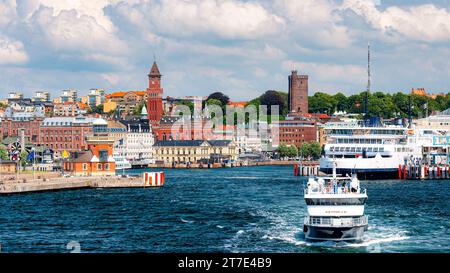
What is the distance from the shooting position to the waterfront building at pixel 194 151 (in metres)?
192

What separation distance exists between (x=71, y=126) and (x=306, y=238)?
15531 cm

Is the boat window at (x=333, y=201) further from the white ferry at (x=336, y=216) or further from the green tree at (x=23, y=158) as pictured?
A: the green tree at (x=23, y=158)

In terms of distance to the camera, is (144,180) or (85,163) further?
(85,163)

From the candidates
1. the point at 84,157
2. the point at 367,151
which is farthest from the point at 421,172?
the point at 84,157

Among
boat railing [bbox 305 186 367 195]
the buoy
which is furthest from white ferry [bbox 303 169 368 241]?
the buoy

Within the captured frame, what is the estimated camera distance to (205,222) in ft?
166

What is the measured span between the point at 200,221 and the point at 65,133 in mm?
143063

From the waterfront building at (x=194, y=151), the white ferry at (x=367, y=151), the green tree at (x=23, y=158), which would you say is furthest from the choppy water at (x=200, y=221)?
the waterfront building at (x=194, y=151)

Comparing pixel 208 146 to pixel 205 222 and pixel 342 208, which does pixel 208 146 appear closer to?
pixel 205 222

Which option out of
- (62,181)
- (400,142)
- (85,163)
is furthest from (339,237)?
(400,142)

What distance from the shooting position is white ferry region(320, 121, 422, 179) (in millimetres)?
104375

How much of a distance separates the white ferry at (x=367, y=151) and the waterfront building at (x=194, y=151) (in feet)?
258

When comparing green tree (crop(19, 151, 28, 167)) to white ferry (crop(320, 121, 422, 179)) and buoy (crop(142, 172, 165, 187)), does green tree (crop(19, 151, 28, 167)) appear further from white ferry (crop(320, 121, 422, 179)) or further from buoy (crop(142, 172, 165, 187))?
white ferry (crop(320, 121, 422, 179))
